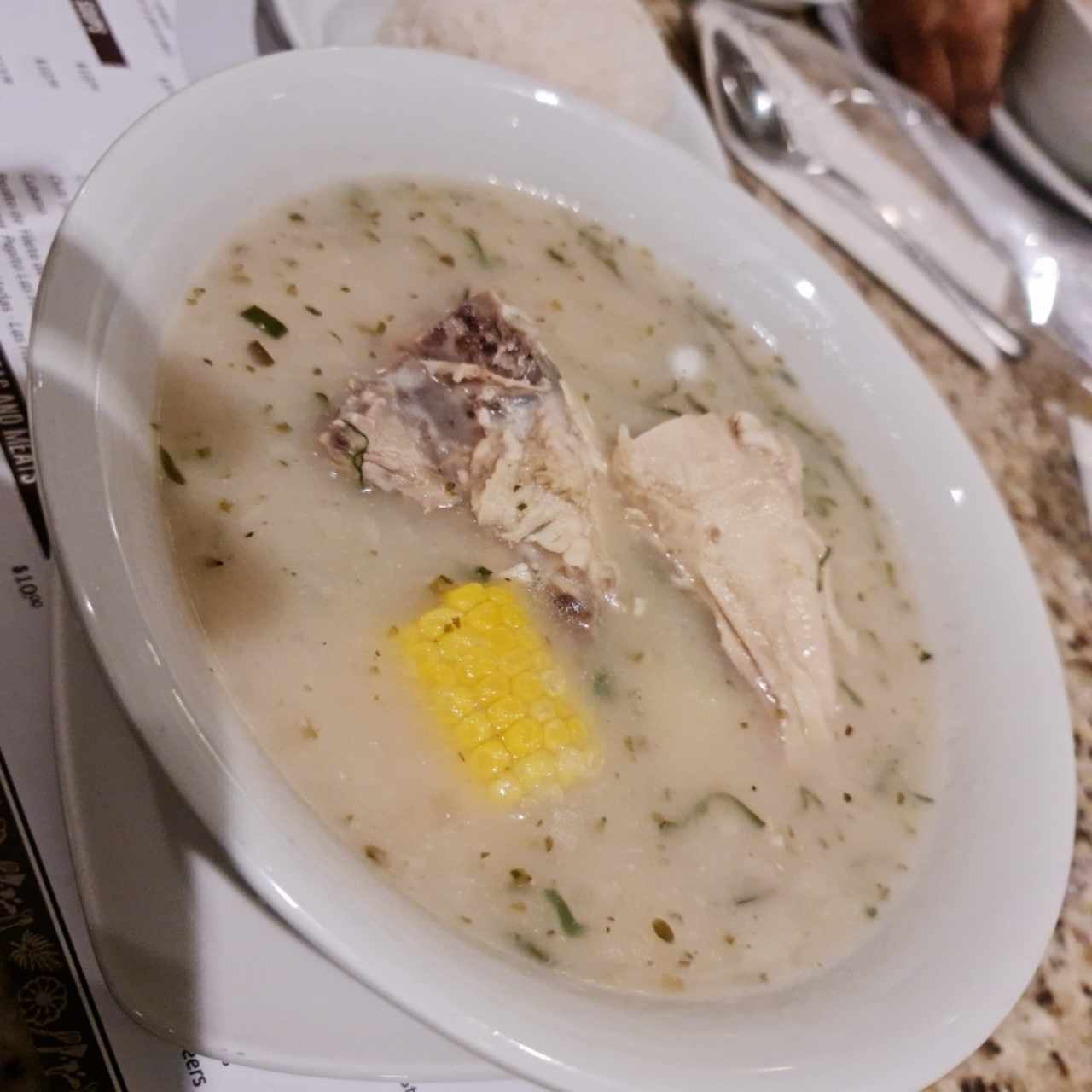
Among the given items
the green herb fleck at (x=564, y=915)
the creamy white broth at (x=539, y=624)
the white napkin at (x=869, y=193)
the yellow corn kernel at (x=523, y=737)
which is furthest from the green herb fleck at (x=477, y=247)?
the white napkin at (x=869, y=193)

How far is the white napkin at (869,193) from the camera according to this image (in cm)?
170

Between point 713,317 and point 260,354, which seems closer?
point 260,354

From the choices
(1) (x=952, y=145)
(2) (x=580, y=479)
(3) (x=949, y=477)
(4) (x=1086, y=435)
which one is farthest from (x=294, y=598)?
(1) (x=952, y=145)

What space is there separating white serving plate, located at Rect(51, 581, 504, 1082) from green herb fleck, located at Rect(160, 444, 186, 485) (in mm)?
156

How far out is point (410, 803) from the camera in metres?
0.71

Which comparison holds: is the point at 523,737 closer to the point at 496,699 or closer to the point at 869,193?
the point at 496,699

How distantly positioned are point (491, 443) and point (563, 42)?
84cm

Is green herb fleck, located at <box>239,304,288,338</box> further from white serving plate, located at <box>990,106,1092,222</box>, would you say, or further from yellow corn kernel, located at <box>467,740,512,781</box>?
white serving plate, located at <box>990,106,1092,222</box>

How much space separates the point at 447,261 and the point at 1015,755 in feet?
2.48

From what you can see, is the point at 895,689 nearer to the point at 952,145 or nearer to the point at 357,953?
the point at 357,953

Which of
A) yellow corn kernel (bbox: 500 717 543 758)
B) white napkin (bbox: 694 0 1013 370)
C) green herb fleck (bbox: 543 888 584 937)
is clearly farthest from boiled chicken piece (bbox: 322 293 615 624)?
white napkin (bbox: 694 0 1013 370)

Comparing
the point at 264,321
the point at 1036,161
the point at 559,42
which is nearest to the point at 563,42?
the point at 559,42

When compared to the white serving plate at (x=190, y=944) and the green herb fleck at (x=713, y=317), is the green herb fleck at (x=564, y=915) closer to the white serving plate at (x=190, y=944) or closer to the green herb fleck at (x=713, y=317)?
the white serving plate at (x=190, y=944)

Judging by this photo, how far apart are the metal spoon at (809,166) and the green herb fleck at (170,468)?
1.30 meters
